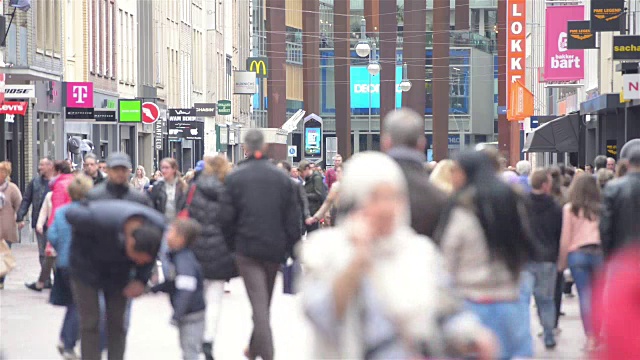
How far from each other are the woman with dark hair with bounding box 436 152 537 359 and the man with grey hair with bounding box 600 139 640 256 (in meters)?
4.19

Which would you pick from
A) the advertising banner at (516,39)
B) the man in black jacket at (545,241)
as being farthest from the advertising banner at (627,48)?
the advertising banner at (516,39)

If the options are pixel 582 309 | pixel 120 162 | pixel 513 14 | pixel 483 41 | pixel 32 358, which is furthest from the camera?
pixel 483 41

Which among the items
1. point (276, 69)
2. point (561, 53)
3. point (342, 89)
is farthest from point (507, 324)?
point (342, 89)

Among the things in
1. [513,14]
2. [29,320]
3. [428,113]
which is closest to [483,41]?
[428,113]

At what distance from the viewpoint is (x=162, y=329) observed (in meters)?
16.4

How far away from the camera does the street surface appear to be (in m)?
14.3

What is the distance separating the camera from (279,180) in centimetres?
1205

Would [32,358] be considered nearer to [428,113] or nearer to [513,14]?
[513,14]

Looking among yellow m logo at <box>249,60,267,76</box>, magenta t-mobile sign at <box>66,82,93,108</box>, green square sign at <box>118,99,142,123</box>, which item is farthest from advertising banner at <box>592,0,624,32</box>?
yellow m logo at <box>249,60,267,76</box>

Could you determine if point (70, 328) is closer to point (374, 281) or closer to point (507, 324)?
point (507, 324)

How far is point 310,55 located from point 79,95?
41.6 meters

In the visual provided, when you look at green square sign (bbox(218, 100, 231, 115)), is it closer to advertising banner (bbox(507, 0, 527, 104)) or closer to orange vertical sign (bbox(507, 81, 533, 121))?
advertising banner (bbox(507, 0, 527, 104))

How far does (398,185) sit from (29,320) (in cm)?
1230

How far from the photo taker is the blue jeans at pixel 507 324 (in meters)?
8.33
